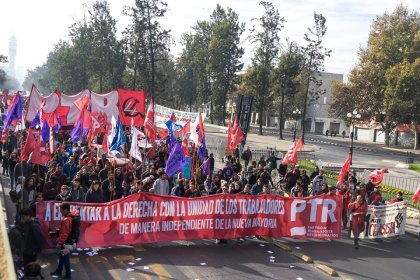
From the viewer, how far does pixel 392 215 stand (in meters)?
14.5

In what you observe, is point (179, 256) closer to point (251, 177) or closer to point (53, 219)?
point (53, 219)

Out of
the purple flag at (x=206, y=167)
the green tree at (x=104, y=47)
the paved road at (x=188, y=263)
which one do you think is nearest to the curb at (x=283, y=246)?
the paved road at (x=188, y=263)

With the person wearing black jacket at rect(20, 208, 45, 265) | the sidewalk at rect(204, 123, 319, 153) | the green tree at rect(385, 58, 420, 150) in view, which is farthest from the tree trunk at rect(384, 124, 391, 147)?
the person wearing black jacket at rect(20, 208, 45, 265)

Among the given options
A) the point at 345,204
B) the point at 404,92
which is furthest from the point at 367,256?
the point at 404,92

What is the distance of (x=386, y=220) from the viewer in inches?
565

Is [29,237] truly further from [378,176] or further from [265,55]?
[265,55]

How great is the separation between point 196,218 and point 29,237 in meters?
4.59

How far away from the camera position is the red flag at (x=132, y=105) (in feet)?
65.1

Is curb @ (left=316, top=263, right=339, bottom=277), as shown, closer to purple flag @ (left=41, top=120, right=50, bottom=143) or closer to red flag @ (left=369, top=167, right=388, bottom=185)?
red flag @ (left=369, top=167, right=388, bottom=185)

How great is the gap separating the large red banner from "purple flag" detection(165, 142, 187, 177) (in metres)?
2.27

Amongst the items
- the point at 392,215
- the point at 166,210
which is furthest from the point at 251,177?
the point at 166,210

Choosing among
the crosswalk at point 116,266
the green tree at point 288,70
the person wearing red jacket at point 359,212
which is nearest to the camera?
the crosswalk at point 116,266

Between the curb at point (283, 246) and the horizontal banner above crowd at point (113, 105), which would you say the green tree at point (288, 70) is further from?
the curb at point (283, 246)

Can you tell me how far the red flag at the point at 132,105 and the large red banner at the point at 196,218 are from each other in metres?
8.76
